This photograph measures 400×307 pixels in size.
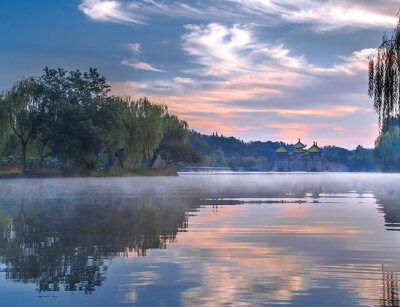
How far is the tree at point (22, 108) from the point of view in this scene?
173 feet

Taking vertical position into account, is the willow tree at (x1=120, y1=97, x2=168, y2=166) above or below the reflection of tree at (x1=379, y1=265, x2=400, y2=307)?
above

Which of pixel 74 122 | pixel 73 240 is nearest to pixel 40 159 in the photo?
pixel 74 122

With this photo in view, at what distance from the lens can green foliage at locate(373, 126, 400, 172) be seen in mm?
101500

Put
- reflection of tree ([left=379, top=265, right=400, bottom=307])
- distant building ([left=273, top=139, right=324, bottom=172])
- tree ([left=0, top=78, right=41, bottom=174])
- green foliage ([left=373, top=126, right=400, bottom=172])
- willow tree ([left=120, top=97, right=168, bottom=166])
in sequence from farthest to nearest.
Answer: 1. distant building ([left=273, top=139, right=324, bottom=172])
2. green foliage ([left=373, top=126, right=400, bottom=172])
3. willow tree ([left=120, top=97, right=168, bottom=166])
4. tree ([left=0, top=78, right=41, bottom=174])
5. reflection of tree ([left=379, top=265, right=400, bottom=307])

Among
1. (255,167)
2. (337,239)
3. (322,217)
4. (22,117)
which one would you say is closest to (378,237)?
(337,239)

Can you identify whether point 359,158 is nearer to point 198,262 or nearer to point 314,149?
point 314,149

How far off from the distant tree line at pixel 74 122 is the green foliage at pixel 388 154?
51304 mm

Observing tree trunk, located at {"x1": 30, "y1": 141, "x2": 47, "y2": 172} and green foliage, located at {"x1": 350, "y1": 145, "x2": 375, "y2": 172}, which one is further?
green foliage, located at {"x1": 350, "y1": 145, "x2": 375, "y2": 172}

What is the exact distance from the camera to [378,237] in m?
9.32

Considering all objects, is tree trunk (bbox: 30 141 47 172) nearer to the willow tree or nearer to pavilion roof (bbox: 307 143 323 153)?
the willow tree

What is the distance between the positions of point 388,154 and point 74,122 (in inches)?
2632

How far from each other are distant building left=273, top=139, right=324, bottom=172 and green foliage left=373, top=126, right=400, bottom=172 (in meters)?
74.9

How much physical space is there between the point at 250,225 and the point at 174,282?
5848 millimetres

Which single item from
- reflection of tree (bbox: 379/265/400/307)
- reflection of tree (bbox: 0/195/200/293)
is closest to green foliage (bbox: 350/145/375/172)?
reflection of tree (bbox: 0/195/200/293)
